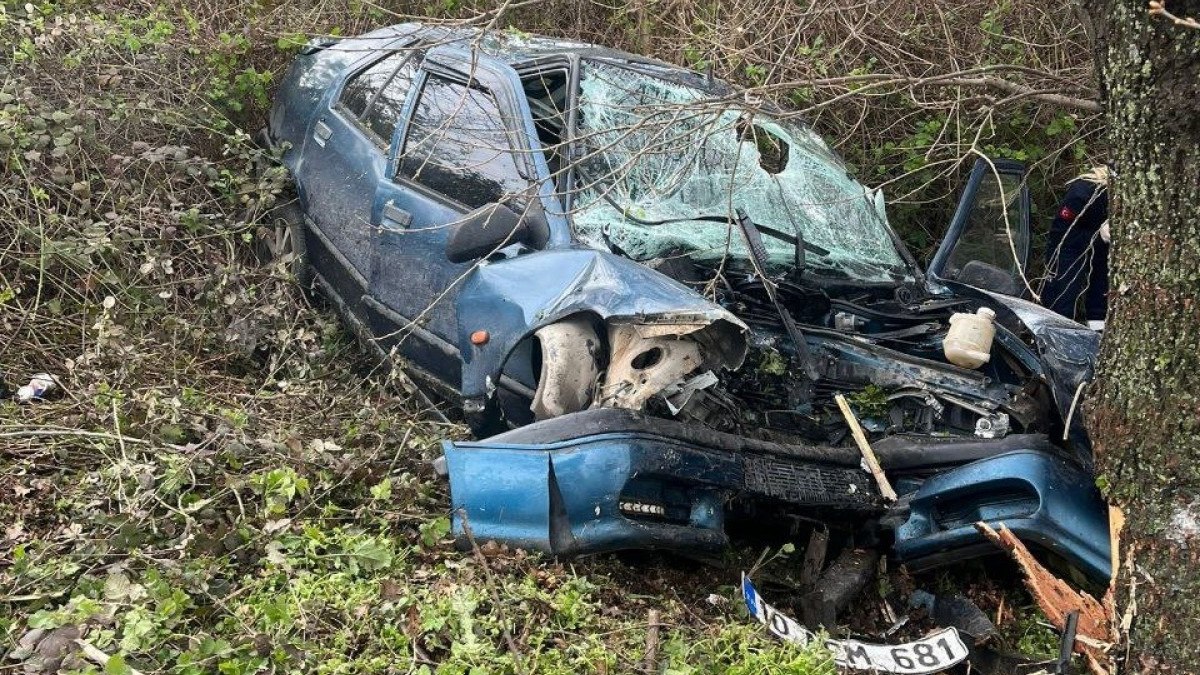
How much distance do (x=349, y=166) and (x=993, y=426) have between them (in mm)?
3249

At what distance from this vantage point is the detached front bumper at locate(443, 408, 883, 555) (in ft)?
12.4

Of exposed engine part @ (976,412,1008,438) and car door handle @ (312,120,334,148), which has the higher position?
car door handle @ (312,120,334,148)

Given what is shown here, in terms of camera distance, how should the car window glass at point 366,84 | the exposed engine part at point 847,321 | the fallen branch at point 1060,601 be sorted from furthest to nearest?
the car window glass at point 366,84 < the exposed engine part at point 847,321 < the fallen branch at point 1060,601

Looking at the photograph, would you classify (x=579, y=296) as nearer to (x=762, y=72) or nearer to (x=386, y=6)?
(x=762, y=72)

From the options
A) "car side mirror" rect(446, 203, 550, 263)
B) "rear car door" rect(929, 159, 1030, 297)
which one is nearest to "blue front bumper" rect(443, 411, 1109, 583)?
"car side mirror" rect(446, 203, 550, 263)

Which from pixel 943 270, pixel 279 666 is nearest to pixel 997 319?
pixel 943 270

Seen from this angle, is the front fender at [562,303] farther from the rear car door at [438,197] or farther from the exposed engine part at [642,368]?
the rear car door at [438,197]

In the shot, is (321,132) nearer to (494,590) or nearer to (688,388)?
(688,388)

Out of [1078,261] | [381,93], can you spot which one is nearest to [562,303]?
[381,93]

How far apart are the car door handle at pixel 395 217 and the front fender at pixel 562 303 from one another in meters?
0.81

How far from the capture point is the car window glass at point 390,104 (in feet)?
18.4

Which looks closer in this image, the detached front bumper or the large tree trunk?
the large tree trunk

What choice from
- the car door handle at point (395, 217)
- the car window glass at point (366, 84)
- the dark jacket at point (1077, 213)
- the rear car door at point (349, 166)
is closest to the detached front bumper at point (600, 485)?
the car door handle at point (395, 217)

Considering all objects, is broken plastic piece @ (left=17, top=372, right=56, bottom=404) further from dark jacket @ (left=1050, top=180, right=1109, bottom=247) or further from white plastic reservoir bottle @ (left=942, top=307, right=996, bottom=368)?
dark jacket @ (left=1050, top=180, right=1109, bottom=247)
